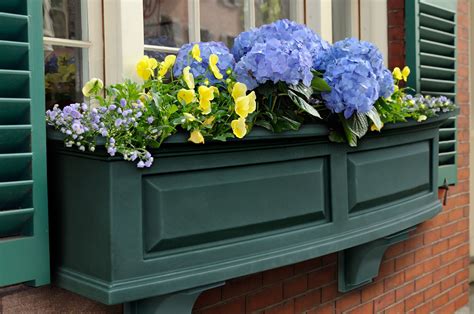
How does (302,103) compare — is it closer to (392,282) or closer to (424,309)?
(392,282)

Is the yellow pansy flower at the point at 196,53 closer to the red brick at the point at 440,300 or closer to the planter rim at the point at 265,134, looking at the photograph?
the planter rim at the point at 265,134

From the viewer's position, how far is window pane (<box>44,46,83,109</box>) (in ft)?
6.37

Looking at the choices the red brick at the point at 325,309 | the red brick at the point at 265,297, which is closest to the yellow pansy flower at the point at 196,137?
the red brick at the point at 265,297

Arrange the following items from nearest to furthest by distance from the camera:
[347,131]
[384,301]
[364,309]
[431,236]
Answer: [347,131]
[364,309]
[384,301]
[431,236]

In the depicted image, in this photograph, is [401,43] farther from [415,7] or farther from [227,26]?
[227,26]

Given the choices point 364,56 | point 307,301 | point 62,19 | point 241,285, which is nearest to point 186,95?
point 62,19

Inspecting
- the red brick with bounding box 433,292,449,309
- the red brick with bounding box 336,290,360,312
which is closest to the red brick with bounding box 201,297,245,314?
the red brick with bounding box 336,290,360,312

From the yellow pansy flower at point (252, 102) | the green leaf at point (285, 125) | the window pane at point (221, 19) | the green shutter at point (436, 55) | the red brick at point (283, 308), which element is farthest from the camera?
the green shutter at point (436, 55)

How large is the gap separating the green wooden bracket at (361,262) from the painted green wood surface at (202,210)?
0.33m

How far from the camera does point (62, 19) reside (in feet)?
6.44

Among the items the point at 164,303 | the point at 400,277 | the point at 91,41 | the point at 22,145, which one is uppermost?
Result: the point at 91,41

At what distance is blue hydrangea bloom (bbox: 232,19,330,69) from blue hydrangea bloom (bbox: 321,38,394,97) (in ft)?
0.11

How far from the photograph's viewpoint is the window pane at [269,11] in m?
2.65

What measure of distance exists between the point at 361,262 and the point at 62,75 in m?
1.53
